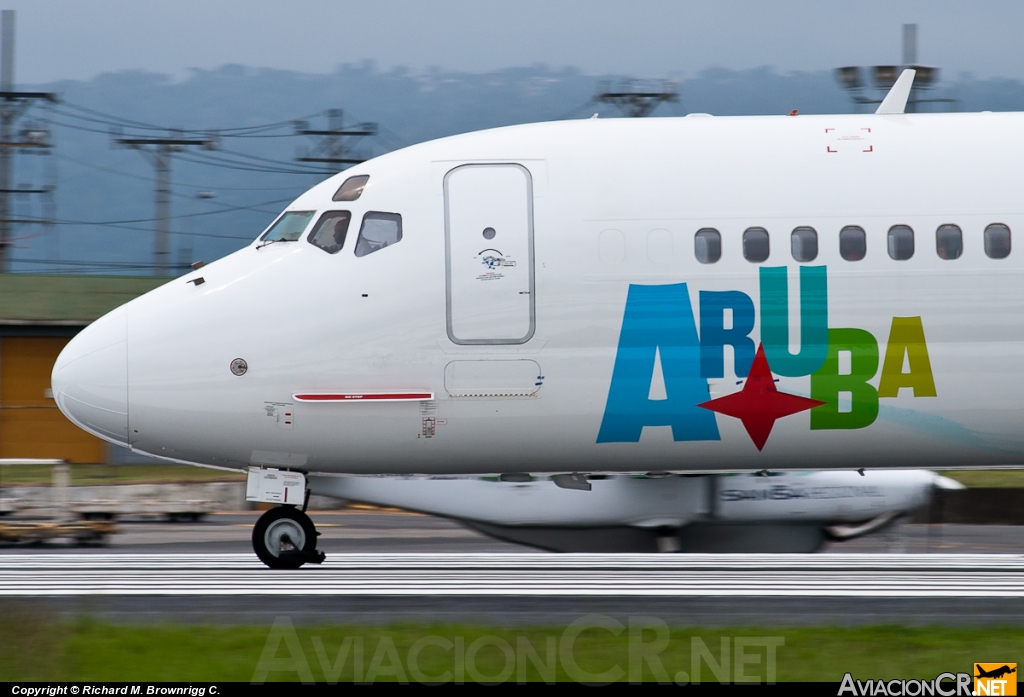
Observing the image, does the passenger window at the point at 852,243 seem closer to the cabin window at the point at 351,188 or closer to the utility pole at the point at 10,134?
the cabin window at the point at 351,188

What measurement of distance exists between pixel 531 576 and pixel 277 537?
221cm

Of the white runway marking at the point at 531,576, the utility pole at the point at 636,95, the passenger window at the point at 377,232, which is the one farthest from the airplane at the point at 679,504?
the utility pole at the point at 636,95

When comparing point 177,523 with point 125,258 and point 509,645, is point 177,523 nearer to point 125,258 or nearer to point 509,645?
point 509,645

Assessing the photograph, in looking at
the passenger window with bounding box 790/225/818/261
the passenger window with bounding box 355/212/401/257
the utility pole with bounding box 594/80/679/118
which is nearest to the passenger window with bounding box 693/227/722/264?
the passenger window with bounding box 790/225/818/261

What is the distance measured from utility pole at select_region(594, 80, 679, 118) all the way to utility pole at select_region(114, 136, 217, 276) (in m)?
13.2

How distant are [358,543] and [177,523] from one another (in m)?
3.78

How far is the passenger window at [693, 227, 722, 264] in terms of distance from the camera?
10.1m

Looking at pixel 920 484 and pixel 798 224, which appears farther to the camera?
pixel 920 484

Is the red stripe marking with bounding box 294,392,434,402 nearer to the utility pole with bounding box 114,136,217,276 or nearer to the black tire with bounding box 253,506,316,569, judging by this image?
the black tire with bounding box 253,506,316,569

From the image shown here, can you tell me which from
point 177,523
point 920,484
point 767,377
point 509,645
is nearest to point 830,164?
point 767,377

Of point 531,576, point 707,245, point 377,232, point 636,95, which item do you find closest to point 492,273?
point 377,232

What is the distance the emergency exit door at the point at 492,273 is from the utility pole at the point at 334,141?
35.0m

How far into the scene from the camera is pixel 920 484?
1228 centimetres

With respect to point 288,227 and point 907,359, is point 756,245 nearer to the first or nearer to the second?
point 907,359
